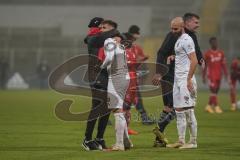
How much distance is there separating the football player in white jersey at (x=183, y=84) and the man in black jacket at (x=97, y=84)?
1.23m

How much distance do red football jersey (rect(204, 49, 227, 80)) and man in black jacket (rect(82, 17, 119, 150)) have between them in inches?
484

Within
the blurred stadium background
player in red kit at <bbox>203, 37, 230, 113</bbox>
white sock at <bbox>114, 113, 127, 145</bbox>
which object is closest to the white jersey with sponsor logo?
white sock at <bbox>114, 113, 127, 145</bbox>

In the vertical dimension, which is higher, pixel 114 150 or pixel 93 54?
pixel 93 54

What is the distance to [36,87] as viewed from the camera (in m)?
49.0

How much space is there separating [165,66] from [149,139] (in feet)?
5.28

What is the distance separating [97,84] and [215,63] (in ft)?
42.0

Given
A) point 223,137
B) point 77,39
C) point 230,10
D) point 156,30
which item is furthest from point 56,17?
point 223,137

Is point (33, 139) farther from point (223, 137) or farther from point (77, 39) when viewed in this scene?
point (77, 39)

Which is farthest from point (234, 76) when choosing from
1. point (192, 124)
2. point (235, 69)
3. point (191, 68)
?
point (191, 68)

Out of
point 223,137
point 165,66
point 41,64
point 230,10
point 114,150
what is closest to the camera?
point 114,150

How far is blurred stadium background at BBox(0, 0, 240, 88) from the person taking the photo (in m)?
48.7

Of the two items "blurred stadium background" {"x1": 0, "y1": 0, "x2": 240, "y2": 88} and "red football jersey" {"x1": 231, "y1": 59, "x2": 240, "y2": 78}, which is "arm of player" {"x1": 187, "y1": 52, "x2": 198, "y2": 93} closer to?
"red football jersey" {"x1": 231, "y1": 59, "x2": 240, "y2": 78}

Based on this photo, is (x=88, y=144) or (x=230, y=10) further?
(x=230, y=10)

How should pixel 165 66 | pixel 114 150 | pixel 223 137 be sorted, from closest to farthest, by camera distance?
pixel 114 150 → pixel 165 66 → pixel 223 137
